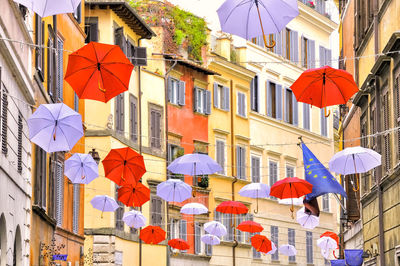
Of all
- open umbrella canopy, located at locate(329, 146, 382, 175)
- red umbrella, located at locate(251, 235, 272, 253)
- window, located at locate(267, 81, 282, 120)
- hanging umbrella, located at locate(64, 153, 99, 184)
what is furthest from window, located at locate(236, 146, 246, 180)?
open umbrella canopy, located at locate(329, 146, 382, 175)

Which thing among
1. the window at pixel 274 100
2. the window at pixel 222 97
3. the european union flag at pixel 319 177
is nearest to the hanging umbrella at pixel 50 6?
the european union flag at pixel 319 177

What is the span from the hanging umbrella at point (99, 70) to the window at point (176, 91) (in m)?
27.4

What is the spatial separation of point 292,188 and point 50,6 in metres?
14.3

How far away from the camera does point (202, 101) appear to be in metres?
50.8

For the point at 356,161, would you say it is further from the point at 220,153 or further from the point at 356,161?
the point at 220,153

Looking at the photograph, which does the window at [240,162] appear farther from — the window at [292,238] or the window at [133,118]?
the window at [133,118]

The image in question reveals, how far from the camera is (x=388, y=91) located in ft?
83.8

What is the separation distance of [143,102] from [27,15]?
1971cm

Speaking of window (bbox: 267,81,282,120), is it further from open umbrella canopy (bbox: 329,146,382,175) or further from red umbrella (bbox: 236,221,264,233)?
open umbrella canopy (bbox: 329,146,382,175)

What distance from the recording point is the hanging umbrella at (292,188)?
2875cm

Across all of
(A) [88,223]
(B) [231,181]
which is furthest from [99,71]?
(B) [231,181]

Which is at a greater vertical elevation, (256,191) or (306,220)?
(256,191)

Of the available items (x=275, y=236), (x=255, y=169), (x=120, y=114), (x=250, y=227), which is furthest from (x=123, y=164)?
(x=275, y=236)

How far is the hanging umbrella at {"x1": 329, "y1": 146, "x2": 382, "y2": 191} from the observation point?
25266 mm
